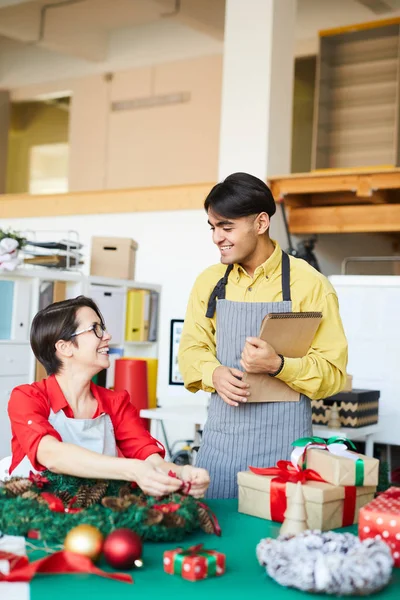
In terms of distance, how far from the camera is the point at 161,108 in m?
10.1

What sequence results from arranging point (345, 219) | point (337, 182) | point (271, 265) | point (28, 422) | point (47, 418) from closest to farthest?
point (28, 422) → point (47, 418) → point (271, 265) → point (337, 182) → point (345, 219)

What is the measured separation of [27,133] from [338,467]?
10.9m

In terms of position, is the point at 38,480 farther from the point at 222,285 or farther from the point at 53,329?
the point at 222,285

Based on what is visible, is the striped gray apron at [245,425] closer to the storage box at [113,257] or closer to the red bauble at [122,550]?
the red bauble at [122,550]

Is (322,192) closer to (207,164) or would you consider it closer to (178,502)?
(207,164)

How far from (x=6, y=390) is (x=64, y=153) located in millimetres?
7843

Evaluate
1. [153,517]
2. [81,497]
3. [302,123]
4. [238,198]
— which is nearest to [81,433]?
[81,497]

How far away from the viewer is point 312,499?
173cm

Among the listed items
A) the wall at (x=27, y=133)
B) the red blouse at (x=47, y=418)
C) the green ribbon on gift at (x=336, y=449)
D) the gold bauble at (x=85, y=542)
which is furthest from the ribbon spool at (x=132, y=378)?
the wall at (x=27, y=133)

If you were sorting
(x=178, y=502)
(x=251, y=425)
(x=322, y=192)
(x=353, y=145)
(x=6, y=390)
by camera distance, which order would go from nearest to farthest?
(x=178, y=502) < (x=251, y=425) < (x=6, y=390) < (x=322, y=192) < (x=353, y=145)

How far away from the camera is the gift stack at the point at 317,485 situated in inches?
68.3

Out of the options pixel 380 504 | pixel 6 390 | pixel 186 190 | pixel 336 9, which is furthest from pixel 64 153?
pixel 380 504

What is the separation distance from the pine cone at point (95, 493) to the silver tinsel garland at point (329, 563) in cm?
48

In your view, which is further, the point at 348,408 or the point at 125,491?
the point at 348,408
